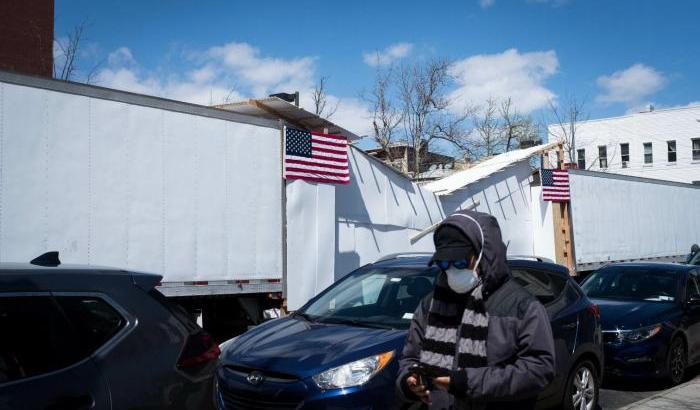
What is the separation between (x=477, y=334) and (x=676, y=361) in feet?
22.5

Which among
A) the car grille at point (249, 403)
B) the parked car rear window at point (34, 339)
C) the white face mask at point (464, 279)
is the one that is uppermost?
the white face mask at point (464, 279)

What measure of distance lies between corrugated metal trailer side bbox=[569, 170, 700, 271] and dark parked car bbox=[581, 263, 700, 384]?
8.80 m

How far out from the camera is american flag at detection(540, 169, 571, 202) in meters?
18.0

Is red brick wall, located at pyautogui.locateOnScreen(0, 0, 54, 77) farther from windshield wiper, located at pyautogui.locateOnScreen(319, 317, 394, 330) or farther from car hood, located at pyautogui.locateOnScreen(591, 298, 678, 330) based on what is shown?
car hood, located at pyautogui.locateOnScreen(591, 298, 678, 330)

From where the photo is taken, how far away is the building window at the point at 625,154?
48.1 metres

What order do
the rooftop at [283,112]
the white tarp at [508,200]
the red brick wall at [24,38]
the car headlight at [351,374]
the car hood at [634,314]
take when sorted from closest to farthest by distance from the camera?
the car headlight at [351,374]
the car hood at [634,314]
the rooftop at [283,112]
the white tarp at [508,200]
the red brick wall at [24,38]

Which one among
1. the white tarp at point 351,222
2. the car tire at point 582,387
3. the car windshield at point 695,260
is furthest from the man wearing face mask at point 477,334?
the car windshield at point 695,260

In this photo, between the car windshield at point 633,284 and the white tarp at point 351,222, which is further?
the white tarp at point 351,222

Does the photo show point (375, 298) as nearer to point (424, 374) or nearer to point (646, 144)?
point (424, 374)

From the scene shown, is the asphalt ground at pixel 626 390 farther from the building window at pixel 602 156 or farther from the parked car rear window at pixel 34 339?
the building window at pixel 602 156

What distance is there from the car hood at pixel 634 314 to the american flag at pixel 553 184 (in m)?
9.17

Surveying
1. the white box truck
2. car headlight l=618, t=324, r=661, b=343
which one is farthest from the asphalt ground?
the white box truck

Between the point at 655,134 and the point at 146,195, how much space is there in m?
45.9

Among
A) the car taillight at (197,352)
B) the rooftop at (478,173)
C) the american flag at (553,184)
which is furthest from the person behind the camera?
the american flag at (553,184)
